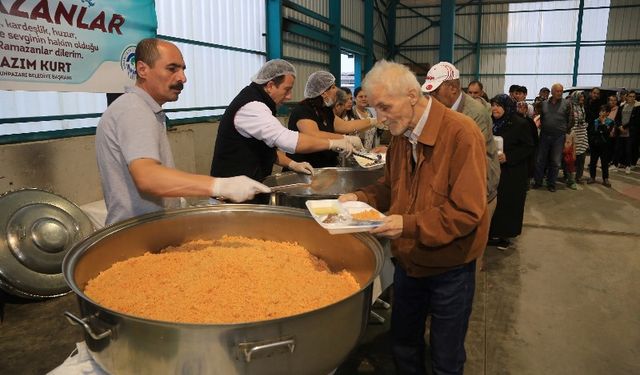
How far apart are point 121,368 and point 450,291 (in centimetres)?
112

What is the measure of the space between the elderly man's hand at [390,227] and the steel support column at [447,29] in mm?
11255

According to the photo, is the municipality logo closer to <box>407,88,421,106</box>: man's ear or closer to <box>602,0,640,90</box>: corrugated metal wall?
<box>407,88,421,106</box>: man's ear

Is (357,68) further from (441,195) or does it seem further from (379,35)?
(441,195)

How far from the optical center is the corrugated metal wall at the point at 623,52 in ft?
45.4

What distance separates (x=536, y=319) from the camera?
3061 millimetres

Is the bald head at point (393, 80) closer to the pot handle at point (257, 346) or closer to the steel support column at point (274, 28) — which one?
the pot handle at point (257, 346)

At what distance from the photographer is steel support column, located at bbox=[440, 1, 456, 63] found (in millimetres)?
11547

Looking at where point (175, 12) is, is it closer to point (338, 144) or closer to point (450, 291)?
point (338, 144)

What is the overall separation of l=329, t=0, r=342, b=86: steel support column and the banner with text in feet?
20.3

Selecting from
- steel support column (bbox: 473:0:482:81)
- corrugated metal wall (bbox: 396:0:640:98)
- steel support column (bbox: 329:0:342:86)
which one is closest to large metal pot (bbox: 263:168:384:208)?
steel support column (bbox: 329:0:342:86)

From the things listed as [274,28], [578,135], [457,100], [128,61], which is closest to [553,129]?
[578,135]

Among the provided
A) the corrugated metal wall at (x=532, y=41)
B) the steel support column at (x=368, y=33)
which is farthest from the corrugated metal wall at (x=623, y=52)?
the steel support column at (x=368, y=33)

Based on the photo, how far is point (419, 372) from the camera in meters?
1.89

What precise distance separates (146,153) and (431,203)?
94 centimetres
